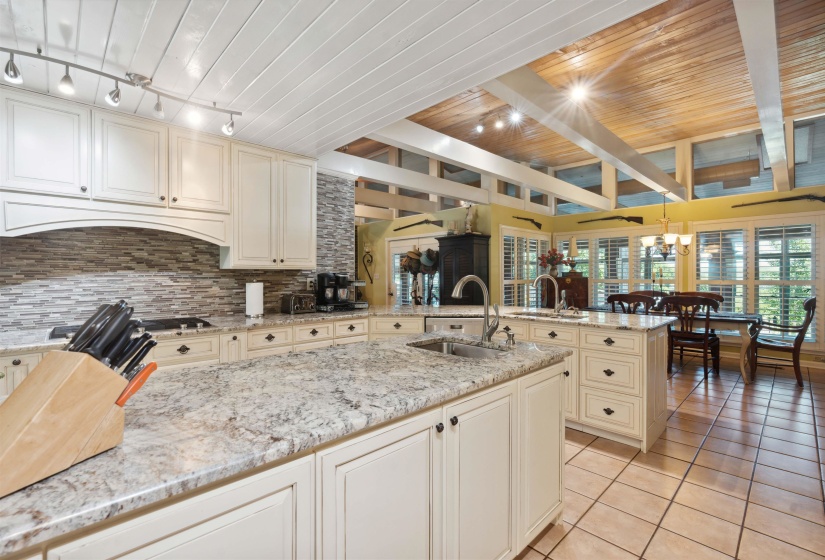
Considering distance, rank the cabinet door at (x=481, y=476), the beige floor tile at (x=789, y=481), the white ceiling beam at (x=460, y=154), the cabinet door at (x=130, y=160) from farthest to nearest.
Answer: the white ceiling beam at (x=460, y=154), the cabinet door at (x=130, y=160), the beige floor tile at (x=789, y=481), the cabinet door at (x=481, y=476)

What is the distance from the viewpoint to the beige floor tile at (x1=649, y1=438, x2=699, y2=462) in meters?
2.64

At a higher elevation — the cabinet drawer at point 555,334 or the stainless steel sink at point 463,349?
the stainless steel sink at point 463,349

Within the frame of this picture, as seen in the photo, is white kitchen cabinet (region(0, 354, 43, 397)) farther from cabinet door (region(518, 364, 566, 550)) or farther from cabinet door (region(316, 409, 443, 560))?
cabinet door (region(518, 364, 566, 550))

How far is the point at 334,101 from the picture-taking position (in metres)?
2.53

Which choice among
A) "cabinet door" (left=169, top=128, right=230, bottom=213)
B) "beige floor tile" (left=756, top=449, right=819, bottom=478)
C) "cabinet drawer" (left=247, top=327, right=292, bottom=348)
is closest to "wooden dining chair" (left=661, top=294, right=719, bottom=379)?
"beige floor tile" (left=756, top=449, right=819, bottom=478)

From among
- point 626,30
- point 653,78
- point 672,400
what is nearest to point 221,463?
point 626,30

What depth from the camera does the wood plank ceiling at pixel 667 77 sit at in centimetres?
287

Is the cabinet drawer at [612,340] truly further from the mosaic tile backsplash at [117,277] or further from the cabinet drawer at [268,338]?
the mosaic tile backsplash at [117,277]

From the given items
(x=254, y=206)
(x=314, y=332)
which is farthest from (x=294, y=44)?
(x=314, y=332)

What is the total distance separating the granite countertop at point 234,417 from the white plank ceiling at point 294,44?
158cm

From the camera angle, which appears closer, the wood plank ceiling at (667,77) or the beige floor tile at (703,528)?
the beige floor tile at (703,528)

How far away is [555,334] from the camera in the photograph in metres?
3.13

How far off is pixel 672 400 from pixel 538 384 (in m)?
3.01

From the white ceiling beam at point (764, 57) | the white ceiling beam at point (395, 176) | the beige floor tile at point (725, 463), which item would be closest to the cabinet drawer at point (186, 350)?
the white ceiling beam at point (395, 176)
